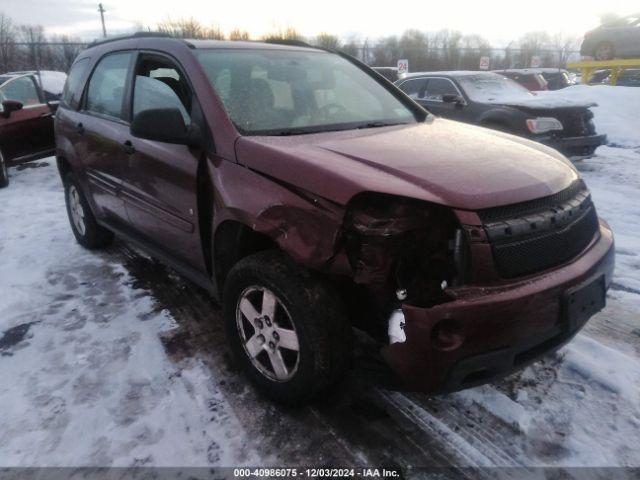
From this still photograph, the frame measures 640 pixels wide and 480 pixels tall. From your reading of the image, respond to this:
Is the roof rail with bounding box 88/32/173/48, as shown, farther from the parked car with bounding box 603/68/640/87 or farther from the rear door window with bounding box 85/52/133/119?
the parked car with bounding box 603/68/640/87

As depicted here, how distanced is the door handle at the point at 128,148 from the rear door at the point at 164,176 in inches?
0.6

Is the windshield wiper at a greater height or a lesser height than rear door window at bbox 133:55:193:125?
lesser

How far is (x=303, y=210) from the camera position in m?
2.08

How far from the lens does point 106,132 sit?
3.62m

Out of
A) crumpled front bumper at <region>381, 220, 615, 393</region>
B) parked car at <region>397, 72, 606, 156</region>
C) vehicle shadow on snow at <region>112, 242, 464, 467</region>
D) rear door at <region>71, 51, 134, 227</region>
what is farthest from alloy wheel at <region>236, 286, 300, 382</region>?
parked car at <region>397, 72, 606, 156</region>

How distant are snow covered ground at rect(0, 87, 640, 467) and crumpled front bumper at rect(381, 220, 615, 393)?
491 millimetres

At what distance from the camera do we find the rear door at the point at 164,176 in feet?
9.10

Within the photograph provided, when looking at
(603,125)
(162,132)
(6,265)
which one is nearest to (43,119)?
(6,265)

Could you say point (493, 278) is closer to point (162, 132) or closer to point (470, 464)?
point (470, 464)

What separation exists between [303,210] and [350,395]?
111 centimetres

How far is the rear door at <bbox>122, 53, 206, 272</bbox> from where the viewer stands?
9.10 ft

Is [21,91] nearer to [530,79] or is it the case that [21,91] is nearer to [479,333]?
[479,333]

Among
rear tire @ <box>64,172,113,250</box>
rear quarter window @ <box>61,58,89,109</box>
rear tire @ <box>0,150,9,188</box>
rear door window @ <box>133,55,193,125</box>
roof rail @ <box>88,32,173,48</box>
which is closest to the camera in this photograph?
rear door window @ <box>133,55,193,125</box>

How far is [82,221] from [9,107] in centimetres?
373
